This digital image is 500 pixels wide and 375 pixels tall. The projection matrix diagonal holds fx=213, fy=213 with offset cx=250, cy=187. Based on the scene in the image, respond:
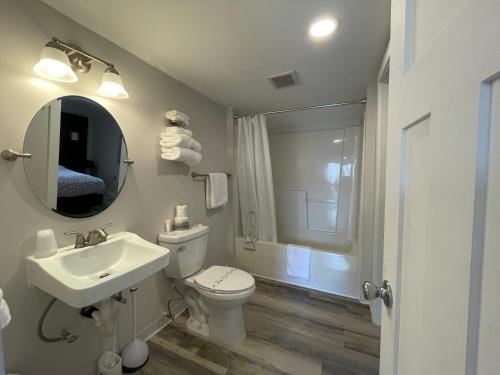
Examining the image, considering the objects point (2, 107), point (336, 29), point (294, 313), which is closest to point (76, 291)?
point (2, 107)

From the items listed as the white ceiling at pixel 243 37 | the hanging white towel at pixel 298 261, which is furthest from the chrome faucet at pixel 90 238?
the hanging white towel at pixel 298 261

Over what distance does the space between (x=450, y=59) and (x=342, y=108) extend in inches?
89.6

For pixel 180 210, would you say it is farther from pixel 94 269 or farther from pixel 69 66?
pixel 69 66

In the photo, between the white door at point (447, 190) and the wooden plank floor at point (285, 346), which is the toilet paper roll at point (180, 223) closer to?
the wooden plank floor at point (285, 346)

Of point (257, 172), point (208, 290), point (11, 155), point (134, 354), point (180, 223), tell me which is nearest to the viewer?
point (11, 155)

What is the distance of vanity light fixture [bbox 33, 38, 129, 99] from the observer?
3.20 feet

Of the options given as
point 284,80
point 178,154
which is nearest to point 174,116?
point 178,154

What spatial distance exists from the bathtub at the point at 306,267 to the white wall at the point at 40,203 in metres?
1.06

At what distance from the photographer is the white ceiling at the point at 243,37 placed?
1.05 meters

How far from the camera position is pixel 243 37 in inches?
49.4

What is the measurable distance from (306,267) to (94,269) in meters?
1.87

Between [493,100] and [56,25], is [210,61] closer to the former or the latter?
[56,25]

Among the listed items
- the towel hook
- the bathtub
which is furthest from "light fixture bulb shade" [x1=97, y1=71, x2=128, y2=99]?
the bathtub

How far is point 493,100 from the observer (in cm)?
28
